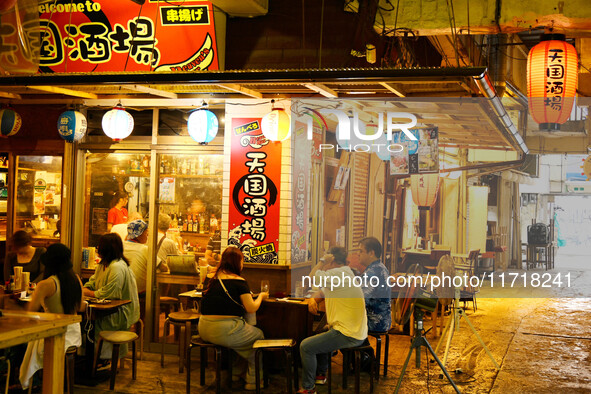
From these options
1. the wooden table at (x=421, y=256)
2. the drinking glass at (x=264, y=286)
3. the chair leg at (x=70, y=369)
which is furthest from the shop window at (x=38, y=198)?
the wooden table at (x=421, y=256)

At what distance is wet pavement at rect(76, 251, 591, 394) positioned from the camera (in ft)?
23.2

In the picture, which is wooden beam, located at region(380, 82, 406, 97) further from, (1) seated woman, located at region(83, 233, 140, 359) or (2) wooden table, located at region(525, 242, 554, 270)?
(2) wooden table, located at region(525, 242, 554, 270)

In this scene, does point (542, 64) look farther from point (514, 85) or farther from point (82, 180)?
point (82, 180)

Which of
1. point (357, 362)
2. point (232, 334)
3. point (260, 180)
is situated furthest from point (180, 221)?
point (357, 362)

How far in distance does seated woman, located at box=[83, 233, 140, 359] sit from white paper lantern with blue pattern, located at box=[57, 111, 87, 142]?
1.79 metres

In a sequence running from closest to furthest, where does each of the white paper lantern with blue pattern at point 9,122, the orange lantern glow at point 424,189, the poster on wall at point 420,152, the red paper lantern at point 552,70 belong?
the red paper lantern at point 552,70 < the white paper lantern with blue pattern at point 9,122 < the poster on wall at point 420,152 < the orange lantern glow at point 424,189

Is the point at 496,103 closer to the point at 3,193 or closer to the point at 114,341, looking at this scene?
the point at 114,341

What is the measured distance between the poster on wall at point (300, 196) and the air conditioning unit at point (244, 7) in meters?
1.80

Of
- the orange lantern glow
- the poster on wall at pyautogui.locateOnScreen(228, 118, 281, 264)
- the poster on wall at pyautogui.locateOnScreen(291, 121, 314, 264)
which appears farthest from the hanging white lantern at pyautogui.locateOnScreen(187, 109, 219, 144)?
the orange lantern glow

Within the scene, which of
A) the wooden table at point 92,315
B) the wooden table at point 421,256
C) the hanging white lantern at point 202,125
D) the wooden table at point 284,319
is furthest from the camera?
the wooden table at point 421,256

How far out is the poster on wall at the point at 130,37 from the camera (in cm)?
694

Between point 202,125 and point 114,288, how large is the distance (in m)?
2.28

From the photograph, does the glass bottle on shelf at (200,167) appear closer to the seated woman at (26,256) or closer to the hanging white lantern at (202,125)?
the hanging white lantern at (202,125)

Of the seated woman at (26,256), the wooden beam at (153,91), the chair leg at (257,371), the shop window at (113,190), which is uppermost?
the wooden beam at (153,91)
